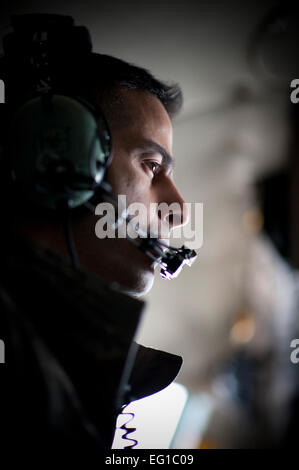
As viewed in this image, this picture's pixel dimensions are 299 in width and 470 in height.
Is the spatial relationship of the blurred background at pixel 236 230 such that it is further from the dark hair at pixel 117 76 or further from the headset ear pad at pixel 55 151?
the headset ear pad at pixel 55 151

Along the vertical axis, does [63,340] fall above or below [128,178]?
below

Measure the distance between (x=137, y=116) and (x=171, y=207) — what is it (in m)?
0.23

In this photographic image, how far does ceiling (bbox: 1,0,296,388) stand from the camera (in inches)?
47.9

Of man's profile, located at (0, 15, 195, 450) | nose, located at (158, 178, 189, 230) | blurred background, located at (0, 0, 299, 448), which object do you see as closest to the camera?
man's profile, located at (0, 15, 195, 450)

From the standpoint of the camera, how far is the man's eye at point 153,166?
0.77m

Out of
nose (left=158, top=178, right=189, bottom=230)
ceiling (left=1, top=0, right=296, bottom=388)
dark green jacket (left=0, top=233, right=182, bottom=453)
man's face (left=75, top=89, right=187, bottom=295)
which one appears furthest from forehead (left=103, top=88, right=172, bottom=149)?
ceiling (left=1, top=0, right=296, bottom=388)

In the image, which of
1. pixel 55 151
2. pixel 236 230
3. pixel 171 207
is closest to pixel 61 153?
pixel 55 151

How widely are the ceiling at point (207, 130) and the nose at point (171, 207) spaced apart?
0.74 m

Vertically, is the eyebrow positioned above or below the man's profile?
above

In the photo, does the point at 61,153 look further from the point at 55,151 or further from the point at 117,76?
the point at 117,76

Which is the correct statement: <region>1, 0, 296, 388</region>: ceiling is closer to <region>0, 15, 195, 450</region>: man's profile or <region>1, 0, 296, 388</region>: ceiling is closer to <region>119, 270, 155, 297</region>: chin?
<region>0, 15, 195, 450</region>: man's profile

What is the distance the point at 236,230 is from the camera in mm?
2738

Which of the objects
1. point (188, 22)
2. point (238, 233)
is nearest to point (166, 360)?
point (188, 22)

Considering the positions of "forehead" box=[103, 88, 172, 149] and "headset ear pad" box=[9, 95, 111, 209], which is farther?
"forehead" box=[103, 88, 172, 149]
